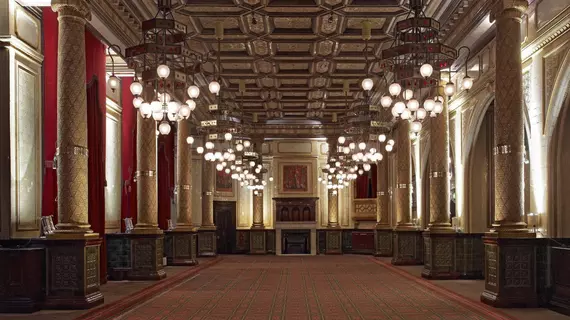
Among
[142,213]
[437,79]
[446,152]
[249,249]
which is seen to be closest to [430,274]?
[446,152]

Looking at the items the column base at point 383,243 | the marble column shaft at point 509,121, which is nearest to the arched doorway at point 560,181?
the marble column shaft at point 509,121

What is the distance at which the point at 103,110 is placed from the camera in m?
13.2

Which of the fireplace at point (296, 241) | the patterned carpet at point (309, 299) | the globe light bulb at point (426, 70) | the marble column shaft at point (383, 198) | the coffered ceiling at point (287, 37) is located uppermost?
the coffered ceiling at point (287, 37)

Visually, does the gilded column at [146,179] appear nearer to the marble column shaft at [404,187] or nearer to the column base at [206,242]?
the marble column shaft at [404,187]

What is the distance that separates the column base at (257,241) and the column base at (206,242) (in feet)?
15.7

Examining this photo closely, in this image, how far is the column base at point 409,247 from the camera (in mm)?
18375

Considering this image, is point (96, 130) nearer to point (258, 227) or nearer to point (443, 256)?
point (443, 256)

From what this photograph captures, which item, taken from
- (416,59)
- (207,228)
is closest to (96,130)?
(416,59)

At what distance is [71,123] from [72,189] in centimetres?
96

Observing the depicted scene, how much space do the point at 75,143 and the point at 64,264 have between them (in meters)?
1.75

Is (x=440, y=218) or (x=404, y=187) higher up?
(x=404, y=187)

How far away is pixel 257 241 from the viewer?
95.0ft

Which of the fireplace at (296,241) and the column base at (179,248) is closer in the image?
the column base at (179,248)

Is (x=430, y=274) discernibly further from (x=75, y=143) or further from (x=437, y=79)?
(x=75, y=143)
